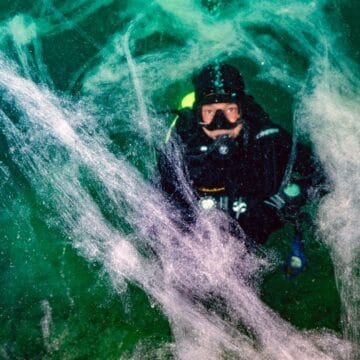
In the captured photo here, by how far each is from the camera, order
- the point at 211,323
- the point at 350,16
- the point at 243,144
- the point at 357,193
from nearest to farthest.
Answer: the point at 243,144 < the point at 211,323 < the point at 357,193 < the point at 350,16

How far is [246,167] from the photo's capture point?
12.8 feet

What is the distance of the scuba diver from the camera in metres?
3.60

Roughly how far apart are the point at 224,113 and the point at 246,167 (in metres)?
0.72

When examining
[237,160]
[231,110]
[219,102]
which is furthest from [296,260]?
[219,102]

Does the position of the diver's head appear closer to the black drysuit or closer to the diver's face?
the diver's face

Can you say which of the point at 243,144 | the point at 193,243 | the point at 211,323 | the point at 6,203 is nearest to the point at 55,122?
the point at 6,203

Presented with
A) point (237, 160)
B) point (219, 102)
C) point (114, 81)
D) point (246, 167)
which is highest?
point (219, 102)

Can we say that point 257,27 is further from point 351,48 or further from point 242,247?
point 242,247

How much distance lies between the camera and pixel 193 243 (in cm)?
485

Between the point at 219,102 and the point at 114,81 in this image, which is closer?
the point at 219,102

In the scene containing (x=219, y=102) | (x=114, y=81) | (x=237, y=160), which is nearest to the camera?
(x=219, y=102)

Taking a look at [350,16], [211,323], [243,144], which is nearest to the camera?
[243,144]

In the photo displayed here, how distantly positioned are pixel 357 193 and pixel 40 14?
6.44m

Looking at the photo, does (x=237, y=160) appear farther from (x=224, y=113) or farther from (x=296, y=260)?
(x=296, y=260)
